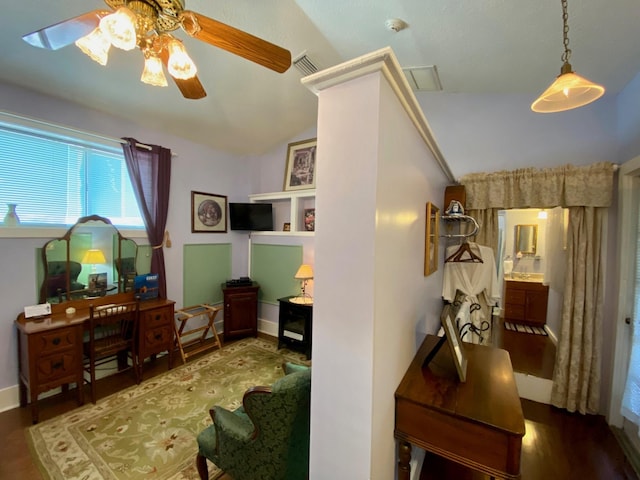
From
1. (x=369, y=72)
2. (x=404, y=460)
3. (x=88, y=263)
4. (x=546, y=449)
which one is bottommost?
(x=546, y=449)

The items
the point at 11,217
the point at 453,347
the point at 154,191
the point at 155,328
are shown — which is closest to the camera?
the point at 453,347

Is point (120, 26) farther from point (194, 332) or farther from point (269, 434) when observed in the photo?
point (194, 332)

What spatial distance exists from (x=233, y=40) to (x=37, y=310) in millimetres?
2818

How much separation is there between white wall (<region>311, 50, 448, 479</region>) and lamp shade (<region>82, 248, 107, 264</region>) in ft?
9.55

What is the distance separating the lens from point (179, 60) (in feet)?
4.45

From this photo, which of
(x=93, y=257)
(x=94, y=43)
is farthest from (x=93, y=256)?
(x=94, y=43)

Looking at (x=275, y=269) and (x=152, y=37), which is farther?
(x=275, y=269)

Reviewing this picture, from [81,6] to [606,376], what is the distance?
16.4ft

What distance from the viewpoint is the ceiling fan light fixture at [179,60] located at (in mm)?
1351

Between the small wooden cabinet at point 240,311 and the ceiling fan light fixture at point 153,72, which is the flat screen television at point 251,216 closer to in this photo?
the small wooden cabinet at point 240,311

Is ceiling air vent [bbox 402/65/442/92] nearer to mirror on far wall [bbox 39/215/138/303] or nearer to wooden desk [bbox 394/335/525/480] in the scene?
wooden desk [bbox 394/335/525/480]

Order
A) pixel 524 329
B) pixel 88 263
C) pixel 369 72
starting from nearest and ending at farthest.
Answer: pixel 369 72, pixel 88 263, pixel 524 329

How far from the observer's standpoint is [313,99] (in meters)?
3.32

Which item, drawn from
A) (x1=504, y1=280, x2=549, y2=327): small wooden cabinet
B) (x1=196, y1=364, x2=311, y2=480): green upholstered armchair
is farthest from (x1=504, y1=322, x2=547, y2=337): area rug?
(x1=196, y1=364, x2=311, y2=480): green upholstered armchair
